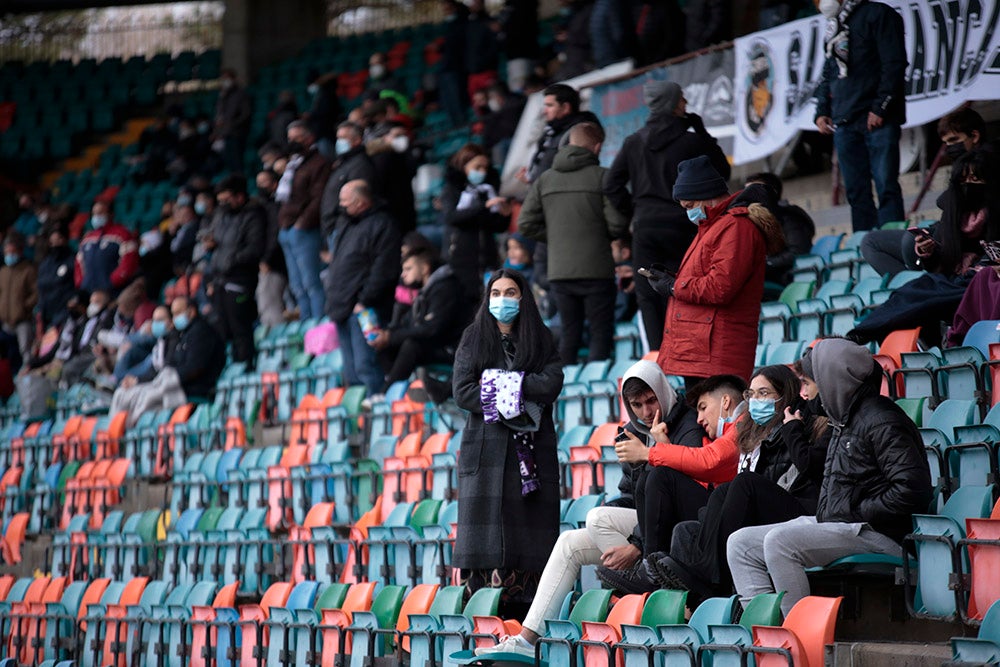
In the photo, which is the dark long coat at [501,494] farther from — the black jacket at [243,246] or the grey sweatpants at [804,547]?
the black jacket at [243,246]

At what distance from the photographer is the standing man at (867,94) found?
813cm

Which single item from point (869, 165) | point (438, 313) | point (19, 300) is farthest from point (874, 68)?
point (19, 300)

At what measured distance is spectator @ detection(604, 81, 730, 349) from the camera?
7.80 metres

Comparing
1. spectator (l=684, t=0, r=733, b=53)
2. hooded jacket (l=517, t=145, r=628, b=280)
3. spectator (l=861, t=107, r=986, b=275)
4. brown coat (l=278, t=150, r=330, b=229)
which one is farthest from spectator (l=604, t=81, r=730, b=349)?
brown coat (l=278, t=150, r=330, b=229)

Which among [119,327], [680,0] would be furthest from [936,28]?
[119,327]

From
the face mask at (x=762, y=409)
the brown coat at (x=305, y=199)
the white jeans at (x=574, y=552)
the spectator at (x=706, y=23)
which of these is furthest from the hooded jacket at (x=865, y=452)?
the brown coat at (x=305, y=199)

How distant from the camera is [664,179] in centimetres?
784

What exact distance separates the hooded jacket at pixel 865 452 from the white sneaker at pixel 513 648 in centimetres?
118

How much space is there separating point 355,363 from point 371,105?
2795 millimetres

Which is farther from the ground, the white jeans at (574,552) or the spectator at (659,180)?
the spectator at (659,180)

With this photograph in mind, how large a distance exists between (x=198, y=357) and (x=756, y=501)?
7.55 meters

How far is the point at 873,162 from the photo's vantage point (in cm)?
834

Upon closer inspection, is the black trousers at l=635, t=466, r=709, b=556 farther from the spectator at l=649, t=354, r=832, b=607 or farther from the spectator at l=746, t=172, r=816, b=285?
the spectator at l=746, t=172, r=816, b=285

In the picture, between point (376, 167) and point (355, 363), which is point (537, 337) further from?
point (376, 167)
